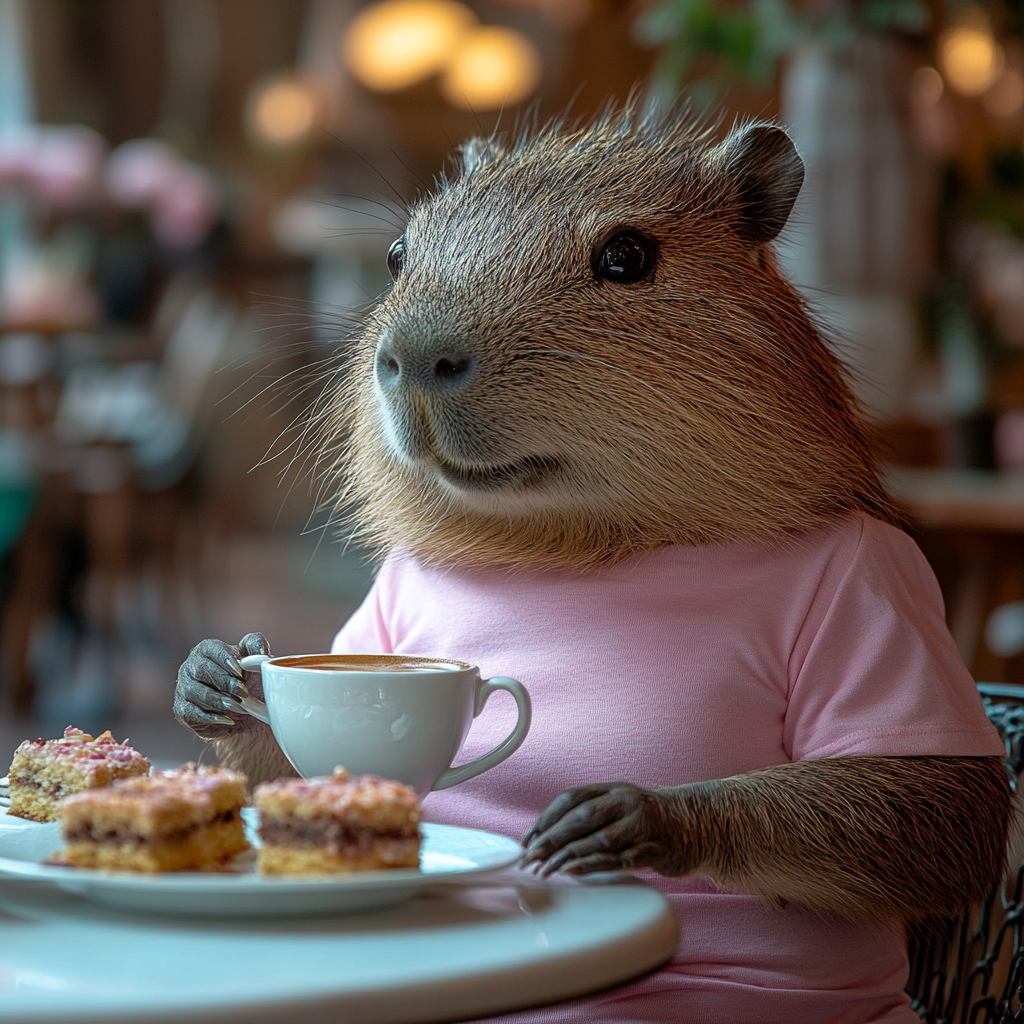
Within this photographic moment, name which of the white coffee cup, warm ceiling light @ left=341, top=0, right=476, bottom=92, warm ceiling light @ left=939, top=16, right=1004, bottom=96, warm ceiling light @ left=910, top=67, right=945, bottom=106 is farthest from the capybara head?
warm ceiling light @ left=341, top=0, right=476, bottom=92

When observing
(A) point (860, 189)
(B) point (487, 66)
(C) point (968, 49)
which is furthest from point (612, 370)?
(B) point (487, 66)

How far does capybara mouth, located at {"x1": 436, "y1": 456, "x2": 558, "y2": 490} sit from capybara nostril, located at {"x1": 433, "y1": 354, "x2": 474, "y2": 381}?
0.24 feet

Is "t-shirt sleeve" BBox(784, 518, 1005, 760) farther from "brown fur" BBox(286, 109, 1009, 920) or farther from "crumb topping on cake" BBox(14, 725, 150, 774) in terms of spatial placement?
"crumb topping on cake" BBox(14, 725, 150, 774)

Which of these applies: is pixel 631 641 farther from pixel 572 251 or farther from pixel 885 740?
pixel 572 251

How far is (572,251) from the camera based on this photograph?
3.40 feet

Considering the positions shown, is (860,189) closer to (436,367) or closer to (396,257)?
(396,257)

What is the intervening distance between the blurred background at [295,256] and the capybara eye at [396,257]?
0.31 ft

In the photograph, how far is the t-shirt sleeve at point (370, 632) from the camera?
3.84ft

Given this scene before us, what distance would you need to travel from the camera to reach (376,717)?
79 centimetres

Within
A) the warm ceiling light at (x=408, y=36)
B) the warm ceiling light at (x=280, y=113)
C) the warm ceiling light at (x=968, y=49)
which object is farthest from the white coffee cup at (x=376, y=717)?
the warm ceiling light at (x=280, y=113)

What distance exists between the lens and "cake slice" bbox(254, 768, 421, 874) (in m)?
0.68

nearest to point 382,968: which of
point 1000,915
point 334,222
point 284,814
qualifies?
point 284,814

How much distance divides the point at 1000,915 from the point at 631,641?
1.60 feet

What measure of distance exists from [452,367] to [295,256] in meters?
8.54
